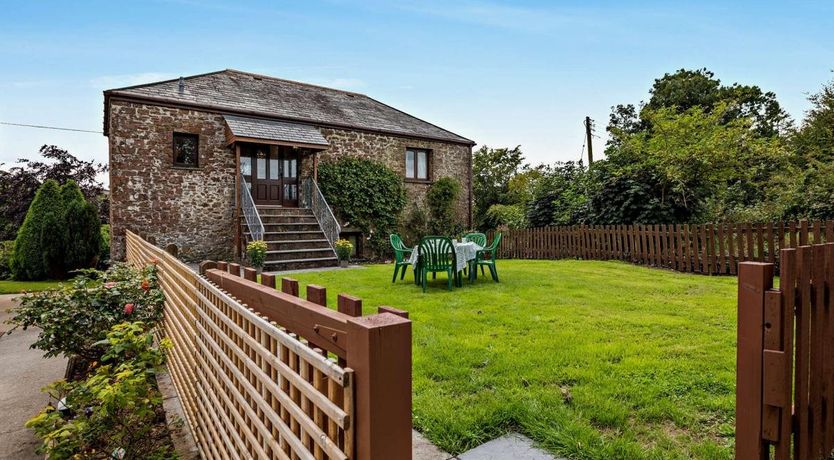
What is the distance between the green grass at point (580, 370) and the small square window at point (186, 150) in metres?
9.00

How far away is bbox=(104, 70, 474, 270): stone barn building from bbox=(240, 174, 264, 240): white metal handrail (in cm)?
4

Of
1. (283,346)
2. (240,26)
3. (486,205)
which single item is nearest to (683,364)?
(283,346)

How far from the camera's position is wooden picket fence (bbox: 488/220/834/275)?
8.06m

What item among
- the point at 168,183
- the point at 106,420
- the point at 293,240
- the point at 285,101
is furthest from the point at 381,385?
the point at 285,101

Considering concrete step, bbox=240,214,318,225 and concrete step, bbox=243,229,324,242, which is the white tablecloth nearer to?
concrete step, bbox=243,229,324,242

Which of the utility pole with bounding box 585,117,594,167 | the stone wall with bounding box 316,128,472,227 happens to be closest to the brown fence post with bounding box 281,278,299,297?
the stone wall with bounding box 316,128,472,227

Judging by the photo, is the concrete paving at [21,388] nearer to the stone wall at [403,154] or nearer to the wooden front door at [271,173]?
the wooden front door at [271,173]

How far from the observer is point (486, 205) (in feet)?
87.3

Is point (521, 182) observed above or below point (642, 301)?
above

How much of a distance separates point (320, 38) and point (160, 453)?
42.4ft

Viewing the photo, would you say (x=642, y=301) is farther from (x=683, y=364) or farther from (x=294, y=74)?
(x=294, y=74)

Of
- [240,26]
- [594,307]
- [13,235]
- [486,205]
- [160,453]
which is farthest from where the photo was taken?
[486,205]

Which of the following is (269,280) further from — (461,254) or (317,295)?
(461,254)

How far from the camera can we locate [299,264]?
37.9 ft
